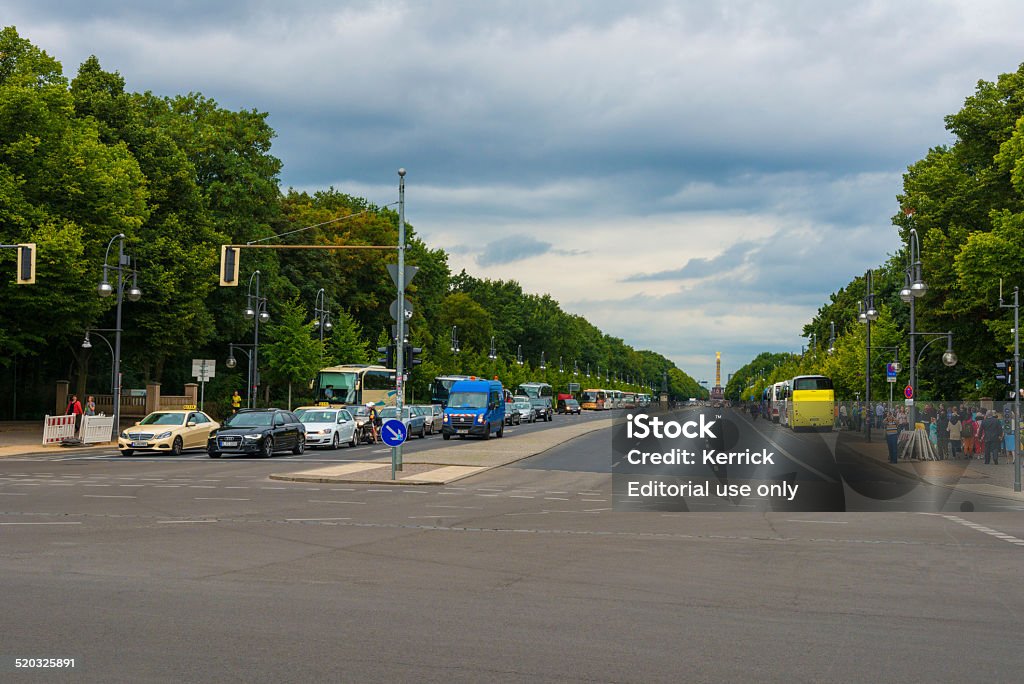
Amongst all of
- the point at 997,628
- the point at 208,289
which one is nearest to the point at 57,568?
the point at 997,628

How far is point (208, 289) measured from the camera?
56.9 m

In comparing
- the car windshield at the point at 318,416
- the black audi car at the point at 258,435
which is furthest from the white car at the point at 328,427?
the black audi car at the point at 258,435

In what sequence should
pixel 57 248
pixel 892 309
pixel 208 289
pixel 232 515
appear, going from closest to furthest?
pixel 232 515 → pixel 57 248 → pixel 208 289 → pixel 892 309

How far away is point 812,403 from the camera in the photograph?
65.1m

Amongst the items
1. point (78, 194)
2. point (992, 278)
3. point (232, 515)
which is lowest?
point (232, 515)

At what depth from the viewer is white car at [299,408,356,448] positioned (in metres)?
39.7

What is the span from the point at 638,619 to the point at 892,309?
82668 mm

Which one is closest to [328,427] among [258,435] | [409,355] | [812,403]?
[258,435]

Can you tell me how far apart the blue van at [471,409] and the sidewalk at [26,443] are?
15051mm

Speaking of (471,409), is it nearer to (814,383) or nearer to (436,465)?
(436,465)

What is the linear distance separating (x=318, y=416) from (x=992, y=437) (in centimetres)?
2470

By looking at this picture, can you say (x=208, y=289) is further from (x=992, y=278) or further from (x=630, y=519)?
(x=630, y=519)

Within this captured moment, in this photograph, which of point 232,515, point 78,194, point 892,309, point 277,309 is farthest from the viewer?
point 892,309

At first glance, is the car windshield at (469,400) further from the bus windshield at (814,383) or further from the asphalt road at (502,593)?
the asphalt road at (502,593)
